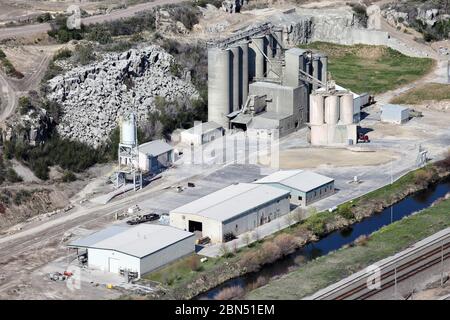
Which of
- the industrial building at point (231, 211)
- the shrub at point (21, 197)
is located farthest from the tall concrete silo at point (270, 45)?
the shrub at point (21, 197)

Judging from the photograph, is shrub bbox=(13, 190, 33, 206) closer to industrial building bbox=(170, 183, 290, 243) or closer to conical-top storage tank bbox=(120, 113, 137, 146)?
conical-top storage tank bbox=(120, 113, 137, 146)

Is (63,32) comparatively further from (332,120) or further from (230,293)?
(230,293)

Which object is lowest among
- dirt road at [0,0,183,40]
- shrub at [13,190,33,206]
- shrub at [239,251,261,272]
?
shrub at [239,251,261,272]

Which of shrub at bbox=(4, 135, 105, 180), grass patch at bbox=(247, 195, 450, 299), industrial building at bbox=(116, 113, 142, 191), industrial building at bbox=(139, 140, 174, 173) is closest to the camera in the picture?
grass patch at bbox=(247, 195, 450, 299)

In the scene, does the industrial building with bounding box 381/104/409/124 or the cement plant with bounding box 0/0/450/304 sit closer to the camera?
the cement plant with bounding box 0/0/450/304

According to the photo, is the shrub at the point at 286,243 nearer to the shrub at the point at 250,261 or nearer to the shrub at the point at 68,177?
the shrub at the point at 250,261

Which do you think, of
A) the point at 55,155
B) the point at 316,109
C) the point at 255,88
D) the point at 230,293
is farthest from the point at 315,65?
the point at 230,293

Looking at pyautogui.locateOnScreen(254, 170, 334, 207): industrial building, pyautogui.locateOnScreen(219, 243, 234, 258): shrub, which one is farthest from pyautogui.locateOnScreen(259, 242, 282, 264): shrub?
pyautogui.locateOnScreen(254, 170, 334, 207): industrial building
